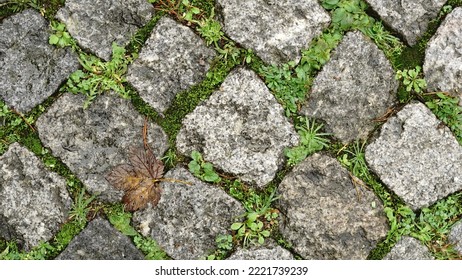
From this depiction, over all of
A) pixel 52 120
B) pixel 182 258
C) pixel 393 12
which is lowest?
pixel 182 258

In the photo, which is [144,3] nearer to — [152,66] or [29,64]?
[152,66]

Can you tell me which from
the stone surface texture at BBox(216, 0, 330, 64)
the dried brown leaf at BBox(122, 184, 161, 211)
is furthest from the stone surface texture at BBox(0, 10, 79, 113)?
the stone surface texture at BBox(216, 0, 330, 64)

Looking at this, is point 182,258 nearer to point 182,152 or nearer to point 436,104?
point 182,152

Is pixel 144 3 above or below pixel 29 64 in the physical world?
above

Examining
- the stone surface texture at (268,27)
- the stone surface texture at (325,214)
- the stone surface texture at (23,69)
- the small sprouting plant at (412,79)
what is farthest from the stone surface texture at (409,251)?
the stone surface texture at (23,69)

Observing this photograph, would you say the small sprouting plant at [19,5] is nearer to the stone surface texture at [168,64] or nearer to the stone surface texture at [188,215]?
the stone surface texture at [168,64]

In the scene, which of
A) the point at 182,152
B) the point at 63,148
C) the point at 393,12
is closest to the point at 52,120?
the point at 63,148

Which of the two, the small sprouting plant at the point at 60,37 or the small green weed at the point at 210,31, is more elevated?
the small green weed at the point at 210,31
